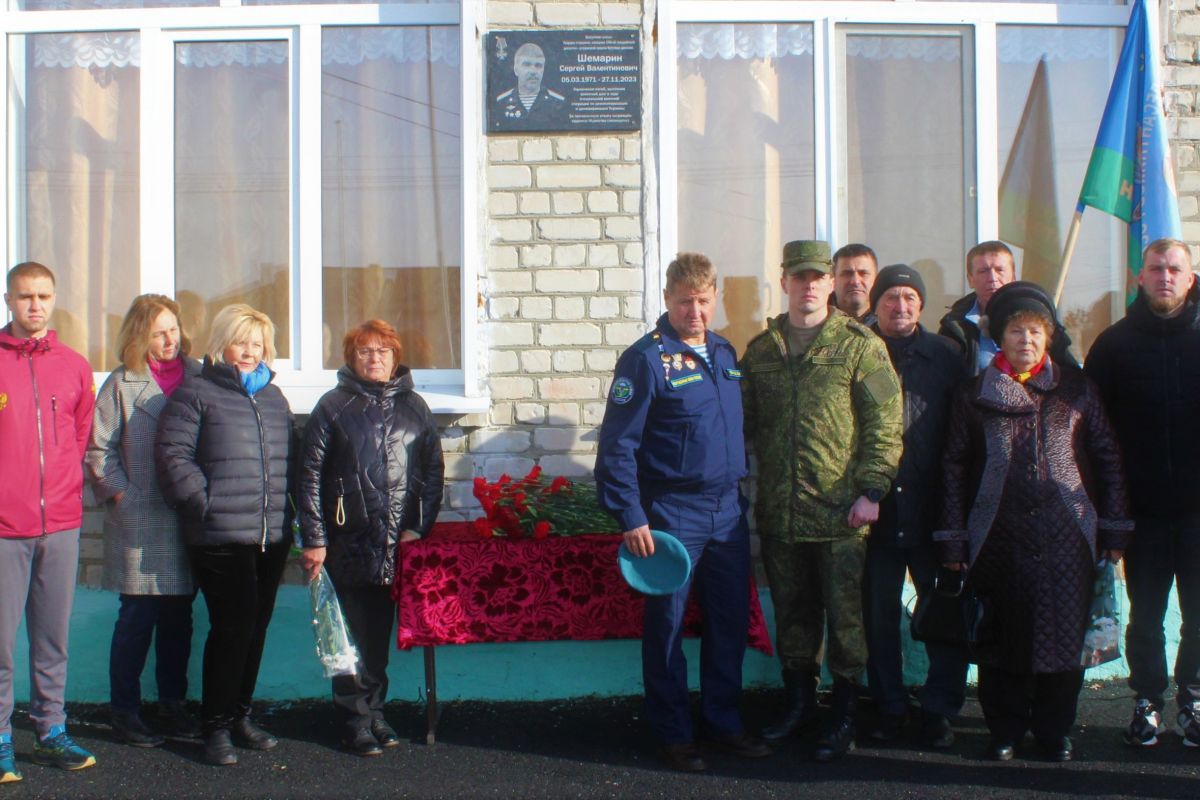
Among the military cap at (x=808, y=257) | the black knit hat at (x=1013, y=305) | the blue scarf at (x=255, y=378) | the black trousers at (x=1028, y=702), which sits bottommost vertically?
the black trousers at (x=1028, y=702)

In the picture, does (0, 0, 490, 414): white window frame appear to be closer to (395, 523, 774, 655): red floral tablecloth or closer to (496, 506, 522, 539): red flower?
(496, 506, 522, 539): red flower

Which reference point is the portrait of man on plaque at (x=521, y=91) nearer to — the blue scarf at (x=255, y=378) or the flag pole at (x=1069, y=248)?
the blue scarf at (x=255, y=378)

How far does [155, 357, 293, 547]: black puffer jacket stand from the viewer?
384 cm

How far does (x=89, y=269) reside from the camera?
205 inches

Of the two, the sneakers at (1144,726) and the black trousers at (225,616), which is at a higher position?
the black trousers at (225,616)

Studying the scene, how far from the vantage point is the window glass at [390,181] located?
16.8ft

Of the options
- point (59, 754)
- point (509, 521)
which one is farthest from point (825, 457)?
point (59, 754)

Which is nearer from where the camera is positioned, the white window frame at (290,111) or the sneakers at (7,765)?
the sneakers at (7,765)

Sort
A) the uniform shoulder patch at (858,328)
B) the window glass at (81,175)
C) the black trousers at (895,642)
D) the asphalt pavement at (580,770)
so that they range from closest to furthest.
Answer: the asphalt pavement at (580,770) < the uniform shoulder patch at (858,328) < the black trousers at (895,642) < the window glass at (81,175)

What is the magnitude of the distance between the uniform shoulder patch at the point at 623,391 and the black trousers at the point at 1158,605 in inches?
75.3

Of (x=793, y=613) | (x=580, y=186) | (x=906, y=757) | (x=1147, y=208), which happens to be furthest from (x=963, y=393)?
(x=580, y=186)

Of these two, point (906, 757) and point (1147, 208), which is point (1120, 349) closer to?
point (1147, 208)

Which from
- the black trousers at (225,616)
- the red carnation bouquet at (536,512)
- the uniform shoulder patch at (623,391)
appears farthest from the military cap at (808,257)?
the black trousers at (225,616)

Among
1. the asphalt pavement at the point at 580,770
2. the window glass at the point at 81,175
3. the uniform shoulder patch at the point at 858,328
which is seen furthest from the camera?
the window glass at the point at 81,175
